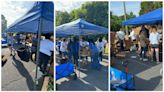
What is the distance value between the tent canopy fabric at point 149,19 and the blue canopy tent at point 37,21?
1066mm

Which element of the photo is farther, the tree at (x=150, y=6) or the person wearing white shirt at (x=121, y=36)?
the person wearing white shirt at (x=121, y=36)

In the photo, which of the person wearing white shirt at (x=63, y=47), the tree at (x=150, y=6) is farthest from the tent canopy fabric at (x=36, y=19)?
the tree at (x=150, y=6)

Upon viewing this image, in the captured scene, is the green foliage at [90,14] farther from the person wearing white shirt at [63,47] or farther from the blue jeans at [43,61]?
the blue jeans at [43,61]

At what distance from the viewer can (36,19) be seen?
3533mm

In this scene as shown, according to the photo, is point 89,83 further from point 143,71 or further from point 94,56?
point 143,71

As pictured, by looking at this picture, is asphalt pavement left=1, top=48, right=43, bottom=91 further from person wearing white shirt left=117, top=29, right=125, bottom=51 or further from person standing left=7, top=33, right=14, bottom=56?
person wearing white shirt left=117, top=29, right=125, bottom=51

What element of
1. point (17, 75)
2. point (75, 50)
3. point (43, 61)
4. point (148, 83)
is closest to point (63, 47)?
point (75, 50)

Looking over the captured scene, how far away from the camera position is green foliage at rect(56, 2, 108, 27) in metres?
3.62

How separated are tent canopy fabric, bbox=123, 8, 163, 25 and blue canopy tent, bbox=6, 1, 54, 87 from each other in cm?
107

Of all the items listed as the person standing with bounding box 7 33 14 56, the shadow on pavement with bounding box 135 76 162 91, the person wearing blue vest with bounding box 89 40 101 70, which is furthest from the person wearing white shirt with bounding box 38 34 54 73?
the shadow on pavement with bounding box 135 76 162 91

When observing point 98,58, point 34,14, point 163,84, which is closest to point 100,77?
point 98,58

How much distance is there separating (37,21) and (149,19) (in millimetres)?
1542

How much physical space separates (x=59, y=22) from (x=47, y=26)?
179 mm

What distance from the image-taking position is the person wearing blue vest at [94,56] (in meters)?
3.76
